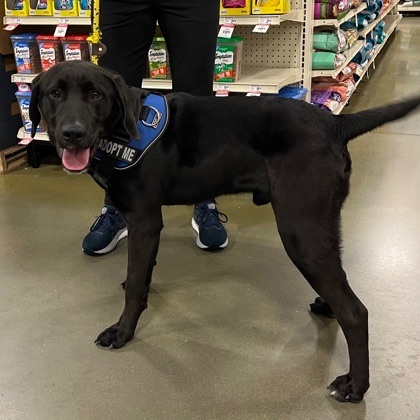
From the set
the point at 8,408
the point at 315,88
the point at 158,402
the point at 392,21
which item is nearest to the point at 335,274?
the point at 158,402

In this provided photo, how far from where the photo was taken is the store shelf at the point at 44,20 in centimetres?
294

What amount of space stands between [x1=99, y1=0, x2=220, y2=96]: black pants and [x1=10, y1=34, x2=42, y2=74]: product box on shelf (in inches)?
48.5

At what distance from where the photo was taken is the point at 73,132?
133 cm

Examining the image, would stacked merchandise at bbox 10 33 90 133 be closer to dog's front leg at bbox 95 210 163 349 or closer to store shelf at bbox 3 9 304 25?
store shelf at bbox 3 9 304 25

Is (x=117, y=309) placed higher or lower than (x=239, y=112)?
lower

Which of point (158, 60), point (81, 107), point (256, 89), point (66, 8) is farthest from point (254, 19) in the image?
point (81, 107)

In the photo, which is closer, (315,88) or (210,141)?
(210,141)

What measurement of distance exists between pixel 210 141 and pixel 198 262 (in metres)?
0.78

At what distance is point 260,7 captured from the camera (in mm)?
2693

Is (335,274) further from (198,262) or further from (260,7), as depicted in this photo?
(260,7)

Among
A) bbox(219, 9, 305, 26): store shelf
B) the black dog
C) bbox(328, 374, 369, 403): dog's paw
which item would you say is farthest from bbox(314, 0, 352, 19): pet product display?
bbox(328, 374, 369, 403): dog's paw

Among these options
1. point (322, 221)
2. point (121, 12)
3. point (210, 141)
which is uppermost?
point (121, 12)

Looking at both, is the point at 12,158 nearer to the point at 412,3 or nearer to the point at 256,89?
the point at 256,89

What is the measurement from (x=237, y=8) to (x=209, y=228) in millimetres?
1174
